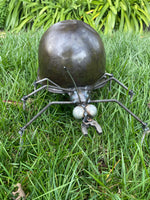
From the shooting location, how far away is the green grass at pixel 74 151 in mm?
1038

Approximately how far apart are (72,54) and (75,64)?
0.06 meters

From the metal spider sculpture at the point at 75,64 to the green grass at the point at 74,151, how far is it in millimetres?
151

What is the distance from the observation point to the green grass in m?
1.04

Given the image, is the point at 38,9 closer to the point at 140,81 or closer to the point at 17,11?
the point at 17,11

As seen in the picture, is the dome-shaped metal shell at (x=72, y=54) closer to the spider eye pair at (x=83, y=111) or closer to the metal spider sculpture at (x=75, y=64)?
the metal spider sculpture at (x=75, y=64)

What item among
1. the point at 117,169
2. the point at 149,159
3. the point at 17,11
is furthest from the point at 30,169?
the point at 17,11

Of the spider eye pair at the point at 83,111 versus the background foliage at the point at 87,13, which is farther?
the background foliage at the point at 87,13

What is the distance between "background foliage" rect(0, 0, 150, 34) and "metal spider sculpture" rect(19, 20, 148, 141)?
2.31 m

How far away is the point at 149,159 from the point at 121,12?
3227 millimetres

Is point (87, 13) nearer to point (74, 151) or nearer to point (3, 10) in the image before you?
point (3, 10)

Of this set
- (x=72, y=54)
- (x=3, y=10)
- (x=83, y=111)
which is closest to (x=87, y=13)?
(x=3, y=10)

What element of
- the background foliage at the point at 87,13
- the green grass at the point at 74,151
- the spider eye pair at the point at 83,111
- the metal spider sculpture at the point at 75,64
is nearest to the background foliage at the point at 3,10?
the background foliage at the point at 87,13

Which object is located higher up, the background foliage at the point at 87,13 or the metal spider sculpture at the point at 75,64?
the background foliage at the point at 87,13

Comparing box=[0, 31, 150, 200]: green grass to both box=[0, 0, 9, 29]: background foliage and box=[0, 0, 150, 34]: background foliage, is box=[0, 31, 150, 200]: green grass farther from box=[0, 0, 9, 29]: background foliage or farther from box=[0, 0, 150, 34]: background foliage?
box=[0, 0, 9, 29]: background foliage
